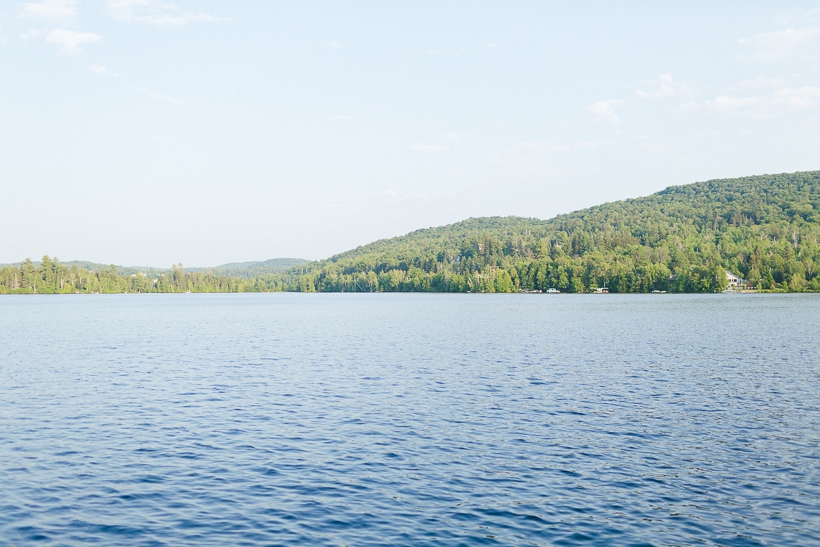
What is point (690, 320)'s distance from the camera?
284 feet

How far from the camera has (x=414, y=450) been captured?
22.5 m

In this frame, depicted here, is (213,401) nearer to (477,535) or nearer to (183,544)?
(183,544)

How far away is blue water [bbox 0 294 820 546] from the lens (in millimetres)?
15773

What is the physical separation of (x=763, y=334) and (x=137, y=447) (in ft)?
201

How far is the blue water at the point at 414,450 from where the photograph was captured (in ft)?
51.8

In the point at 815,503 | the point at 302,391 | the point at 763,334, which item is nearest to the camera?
the point at 815,503

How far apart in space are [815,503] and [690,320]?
74603 mm

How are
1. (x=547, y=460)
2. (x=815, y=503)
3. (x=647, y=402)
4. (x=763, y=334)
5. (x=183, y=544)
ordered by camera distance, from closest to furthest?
(x=183, y=544) < (x=815, y=503) < (x=547, y=460) < (x=647, y=402) < (x=763, y=334)

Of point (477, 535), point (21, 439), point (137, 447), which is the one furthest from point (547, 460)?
point (21, 439)

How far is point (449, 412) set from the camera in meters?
28.7

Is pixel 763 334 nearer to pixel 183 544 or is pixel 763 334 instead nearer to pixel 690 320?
pixel 690 320

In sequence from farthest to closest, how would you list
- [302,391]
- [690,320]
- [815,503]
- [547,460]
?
[690,320]
[302,391]
[547,460]
[815,503]

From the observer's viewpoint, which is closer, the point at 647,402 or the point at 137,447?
the point at 137,447

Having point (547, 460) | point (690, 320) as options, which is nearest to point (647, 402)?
point (547, 460)
